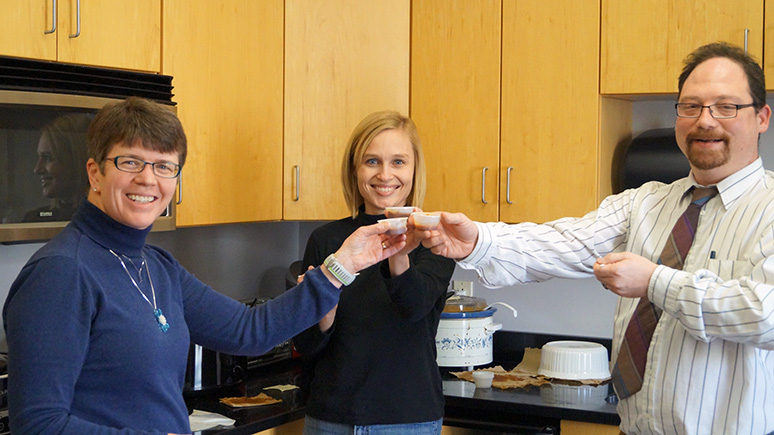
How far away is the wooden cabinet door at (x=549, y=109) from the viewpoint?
2.85m

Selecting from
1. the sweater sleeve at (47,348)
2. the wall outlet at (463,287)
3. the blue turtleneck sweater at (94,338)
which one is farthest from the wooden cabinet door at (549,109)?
the sweater sleeve at (47,348)

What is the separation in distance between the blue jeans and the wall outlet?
1.23m

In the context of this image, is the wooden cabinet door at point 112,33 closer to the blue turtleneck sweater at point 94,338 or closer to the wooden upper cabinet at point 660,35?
the blue turtleneck sweater at point 94,338

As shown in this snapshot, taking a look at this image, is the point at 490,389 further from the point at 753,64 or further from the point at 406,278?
the point at 753,64

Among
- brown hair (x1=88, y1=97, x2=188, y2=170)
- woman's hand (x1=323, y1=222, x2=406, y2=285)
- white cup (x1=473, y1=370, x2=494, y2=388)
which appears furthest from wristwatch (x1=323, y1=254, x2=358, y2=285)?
white cup (x1=473, y1=370, x2=494, y2=388)

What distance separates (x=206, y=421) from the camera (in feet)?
7.91

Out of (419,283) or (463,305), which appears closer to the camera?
(419,283)

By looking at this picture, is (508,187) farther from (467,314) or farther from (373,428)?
(373,428)

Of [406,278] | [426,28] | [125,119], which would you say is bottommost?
[406,278]

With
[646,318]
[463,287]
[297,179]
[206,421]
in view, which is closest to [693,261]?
[646,318]

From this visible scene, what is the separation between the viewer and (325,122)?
3.04m

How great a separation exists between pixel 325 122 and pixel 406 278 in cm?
115

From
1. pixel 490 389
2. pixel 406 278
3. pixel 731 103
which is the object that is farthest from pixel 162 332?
pixel 490 389

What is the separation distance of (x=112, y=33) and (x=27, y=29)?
0.87 ft
